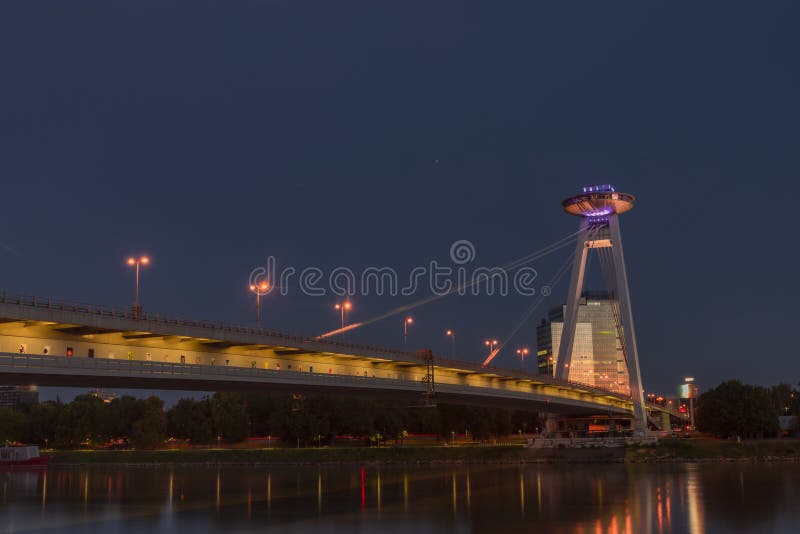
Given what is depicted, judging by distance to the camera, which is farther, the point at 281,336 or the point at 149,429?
the point at 149,429

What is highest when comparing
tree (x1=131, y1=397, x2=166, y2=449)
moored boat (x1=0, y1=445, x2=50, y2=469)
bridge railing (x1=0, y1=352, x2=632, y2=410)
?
bridge railing (x1=0, y1=352, x2=632, y2=410)

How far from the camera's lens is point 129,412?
394 feet

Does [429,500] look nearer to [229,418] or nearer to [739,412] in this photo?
[739,412]

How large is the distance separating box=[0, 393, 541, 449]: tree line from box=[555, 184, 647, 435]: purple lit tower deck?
91.5 feet

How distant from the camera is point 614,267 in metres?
97.3

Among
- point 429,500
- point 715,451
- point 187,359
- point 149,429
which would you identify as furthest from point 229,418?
point 429,500

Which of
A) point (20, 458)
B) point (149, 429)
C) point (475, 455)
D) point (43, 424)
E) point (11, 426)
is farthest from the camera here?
point (11, 426)

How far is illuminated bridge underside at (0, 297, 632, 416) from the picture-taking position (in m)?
38.5

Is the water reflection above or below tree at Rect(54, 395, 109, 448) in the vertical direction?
below

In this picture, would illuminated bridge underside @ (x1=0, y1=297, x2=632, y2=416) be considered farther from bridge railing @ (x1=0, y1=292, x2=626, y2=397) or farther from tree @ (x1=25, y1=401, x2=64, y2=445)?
tree @ (x1=25, y1=401, x2=64, y2=445)

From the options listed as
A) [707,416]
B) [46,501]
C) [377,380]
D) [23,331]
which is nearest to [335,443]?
[707,416]

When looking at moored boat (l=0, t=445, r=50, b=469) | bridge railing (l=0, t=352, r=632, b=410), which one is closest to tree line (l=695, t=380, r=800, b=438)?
bridge railing (l=0, t=352, r=632, b=410)

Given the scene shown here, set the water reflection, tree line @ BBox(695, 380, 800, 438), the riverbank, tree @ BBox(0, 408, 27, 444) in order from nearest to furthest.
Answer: the water reflection
the riverbank
tree line @ BBox(695, 380, 800, 438)
tree @ BBox(0, 408, 27, 444)

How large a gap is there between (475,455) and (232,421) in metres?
39.5
